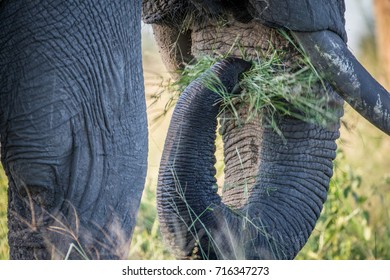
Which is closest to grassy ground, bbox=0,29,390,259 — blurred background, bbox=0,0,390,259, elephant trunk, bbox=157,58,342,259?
blurred background, bbox=0,0,390,259

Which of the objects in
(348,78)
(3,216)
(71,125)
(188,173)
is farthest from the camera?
(3,216)

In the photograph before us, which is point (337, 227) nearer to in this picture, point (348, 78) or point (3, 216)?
point (348, 78)

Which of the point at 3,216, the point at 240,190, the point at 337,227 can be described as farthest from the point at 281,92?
the point at 337,227

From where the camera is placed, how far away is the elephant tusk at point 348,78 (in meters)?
3.30

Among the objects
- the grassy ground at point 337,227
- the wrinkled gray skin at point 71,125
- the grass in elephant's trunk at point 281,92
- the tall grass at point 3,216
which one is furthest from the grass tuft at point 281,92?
the tall grass at point 3,216

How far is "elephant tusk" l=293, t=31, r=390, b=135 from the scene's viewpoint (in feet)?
10.8

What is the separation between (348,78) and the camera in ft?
10.9

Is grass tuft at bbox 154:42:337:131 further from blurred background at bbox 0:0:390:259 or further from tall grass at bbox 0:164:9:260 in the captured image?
tall grass at bbox 0:164:9:260

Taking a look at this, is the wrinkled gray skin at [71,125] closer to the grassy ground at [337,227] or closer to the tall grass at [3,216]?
the tall grass at [3,216]

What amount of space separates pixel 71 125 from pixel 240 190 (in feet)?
2.58

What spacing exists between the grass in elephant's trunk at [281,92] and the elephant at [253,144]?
2 centimetres

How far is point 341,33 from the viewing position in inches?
132

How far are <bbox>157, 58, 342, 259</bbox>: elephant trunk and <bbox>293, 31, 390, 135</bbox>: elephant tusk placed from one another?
125mm

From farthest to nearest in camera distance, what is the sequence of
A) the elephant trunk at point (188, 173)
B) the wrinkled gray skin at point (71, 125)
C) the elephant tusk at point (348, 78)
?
the elephant tusk at point (348, 78) → the elephant trunk at point (188, 173) → the wrinkled gray skin at point (71, 125)
